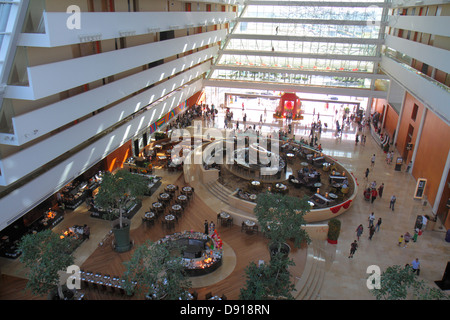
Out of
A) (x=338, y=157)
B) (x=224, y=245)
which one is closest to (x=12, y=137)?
(x=224, y=245)

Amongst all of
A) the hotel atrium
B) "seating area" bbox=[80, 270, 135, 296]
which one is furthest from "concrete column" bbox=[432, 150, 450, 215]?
"seating area" bbox=[80, 270, 135, 296]

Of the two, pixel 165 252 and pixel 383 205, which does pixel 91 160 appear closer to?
pixel 165 252

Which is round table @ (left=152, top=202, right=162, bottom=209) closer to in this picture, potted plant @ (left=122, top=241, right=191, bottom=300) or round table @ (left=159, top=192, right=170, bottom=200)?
round table @ (left=159, top=192, right=170, bottom=200)

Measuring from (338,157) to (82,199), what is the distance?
65.3 ft

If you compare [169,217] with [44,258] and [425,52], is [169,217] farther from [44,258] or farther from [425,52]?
[425,52]

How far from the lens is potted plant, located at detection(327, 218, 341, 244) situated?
1770cm

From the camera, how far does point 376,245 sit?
1803cm

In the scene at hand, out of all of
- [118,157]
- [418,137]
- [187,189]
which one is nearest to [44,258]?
[187,189]

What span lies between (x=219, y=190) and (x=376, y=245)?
9602 millimetres

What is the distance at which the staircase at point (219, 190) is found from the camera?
21641mm

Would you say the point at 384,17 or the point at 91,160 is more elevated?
the point at 384,17

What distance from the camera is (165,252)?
37.4 ft

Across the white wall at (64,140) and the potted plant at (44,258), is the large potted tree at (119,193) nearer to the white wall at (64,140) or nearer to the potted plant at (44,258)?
the white wall at (64,140)

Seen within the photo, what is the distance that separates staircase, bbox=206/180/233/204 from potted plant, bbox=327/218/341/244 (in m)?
6.41
